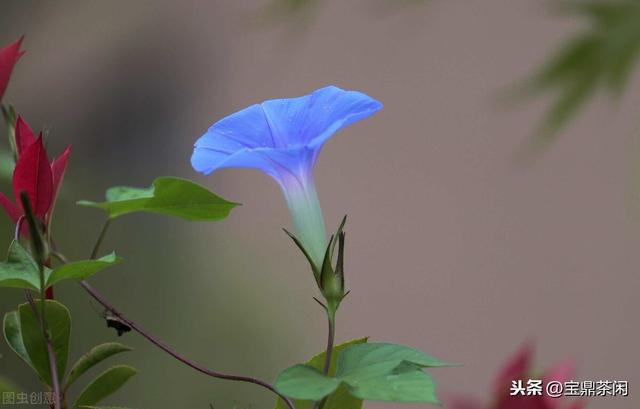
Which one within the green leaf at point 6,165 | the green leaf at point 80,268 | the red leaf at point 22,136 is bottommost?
the green leaf at point 80,268

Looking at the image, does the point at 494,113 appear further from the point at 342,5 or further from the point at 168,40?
the point at 168,40

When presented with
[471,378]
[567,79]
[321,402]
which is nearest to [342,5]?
[471,378]

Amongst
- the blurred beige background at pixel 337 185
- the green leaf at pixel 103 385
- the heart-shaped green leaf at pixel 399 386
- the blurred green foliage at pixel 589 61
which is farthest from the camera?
the blurred beige background at pixel 337 185

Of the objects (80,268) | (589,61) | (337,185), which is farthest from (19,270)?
(337,185)

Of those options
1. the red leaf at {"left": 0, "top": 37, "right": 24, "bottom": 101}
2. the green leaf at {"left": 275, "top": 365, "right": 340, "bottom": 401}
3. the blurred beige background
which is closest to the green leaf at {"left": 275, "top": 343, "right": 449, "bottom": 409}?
the green leaf at {"left": 275, "top": 365, "right": 340, "bottom": 401}

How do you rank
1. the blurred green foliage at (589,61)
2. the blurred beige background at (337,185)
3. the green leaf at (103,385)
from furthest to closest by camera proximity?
the blurred beige background at (337,185) < the blurred green foliage at (589,61) < the green leaf at (103,385)

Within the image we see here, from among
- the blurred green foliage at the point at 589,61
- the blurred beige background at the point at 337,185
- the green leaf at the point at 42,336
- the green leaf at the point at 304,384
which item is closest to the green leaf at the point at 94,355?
the green leaf at the point at 42,336

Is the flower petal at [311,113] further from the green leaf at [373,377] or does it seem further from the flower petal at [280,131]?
the green leaf at [373,377]
